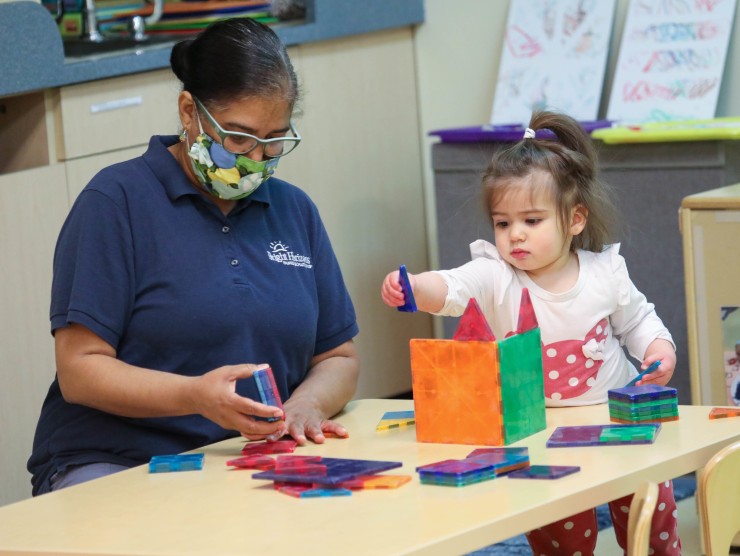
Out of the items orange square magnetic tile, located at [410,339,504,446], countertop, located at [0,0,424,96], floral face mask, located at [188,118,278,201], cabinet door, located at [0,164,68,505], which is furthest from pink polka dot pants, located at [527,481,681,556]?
countertop, located at [0,0,424,96]

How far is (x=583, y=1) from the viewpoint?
3.61 metres

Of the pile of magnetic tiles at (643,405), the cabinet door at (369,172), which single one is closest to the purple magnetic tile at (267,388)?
the pile of magnetic tiles at (643,405)

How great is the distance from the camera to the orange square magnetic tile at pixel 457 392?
5.46ft

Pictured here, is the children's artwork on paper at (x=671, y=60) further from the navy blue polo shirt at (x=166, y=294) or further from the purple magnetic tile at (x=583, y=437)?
the purple magnetic tile at (x=583, y=437)

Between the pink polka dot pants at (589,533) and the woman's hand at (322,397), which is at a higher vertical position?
the woman's hand at (322,397)

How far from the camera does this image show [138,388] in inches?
71.4

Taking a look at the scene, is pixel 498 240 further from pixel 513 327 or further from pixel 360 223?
pixel 360 223

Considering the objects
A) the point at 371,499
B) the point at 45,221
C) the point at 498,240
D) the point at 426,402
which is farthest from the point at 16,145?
the point at 371,499

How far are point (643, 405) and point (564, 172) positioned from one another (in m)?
0.49

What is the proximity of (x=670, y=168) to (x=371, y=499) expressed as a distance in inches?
75.2

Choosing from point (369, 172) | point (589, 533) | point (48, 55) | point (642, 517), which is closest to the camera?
point (642, 517)

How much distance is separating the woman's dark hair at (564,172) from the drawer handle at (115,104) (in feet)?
4.13

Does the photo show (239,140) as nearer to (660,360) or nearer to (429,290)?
(429,290)

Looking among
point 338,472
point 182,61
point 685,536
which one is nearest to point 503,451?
point 338,472
